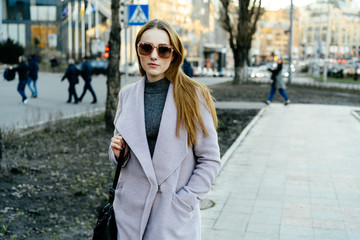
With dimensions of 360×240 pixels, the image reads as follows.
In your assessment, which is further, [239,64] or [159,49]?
[239,64]

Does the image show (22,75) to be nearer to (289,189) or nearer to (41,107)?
(41,107)

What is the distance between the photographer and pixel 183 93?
2631mm

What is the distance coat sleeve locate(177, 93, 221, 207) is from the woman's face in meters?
0.27

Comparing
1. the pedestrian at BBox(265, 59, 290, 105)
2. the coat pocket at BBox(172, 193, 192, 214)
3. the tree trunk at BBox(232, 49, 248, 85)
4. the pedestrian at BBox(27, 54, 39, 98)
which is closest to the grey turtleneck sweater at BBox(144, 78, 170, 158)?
the coat pocket at BBox(172, 193, 192, 214)

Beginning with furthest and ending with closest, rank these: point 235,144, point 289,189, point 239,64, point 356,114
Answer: point 239,64
point 356,114
point 235,144
point 289,189

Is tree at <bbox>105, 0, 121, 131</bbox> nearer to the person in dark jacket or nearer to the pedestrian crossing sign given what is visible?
the pedestrian crossing sign

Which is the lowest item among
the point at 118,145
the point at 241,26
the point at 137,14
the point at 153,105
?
the point at 118,145

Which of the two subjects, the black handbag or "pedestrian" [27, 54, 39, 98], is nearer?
the black handbag

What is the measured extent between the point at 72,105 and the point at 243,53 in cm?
1922

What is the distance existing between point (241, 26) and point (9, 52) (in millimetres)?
28072

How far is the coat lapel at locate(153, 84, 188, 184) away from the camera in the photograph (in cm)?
254

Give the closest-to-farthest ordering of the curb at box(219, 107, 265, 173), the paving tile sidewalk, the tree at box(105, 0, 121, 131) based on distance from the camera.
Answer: the paving tile sidewalk, the curb at box(219, 107, 265, 173), the tree at box(105, 0, 121, 131)

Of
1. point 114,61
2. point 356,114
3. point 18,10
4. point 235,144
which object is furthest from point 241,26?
point 18,10

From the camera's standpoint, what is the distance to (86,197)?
639 centimetres
